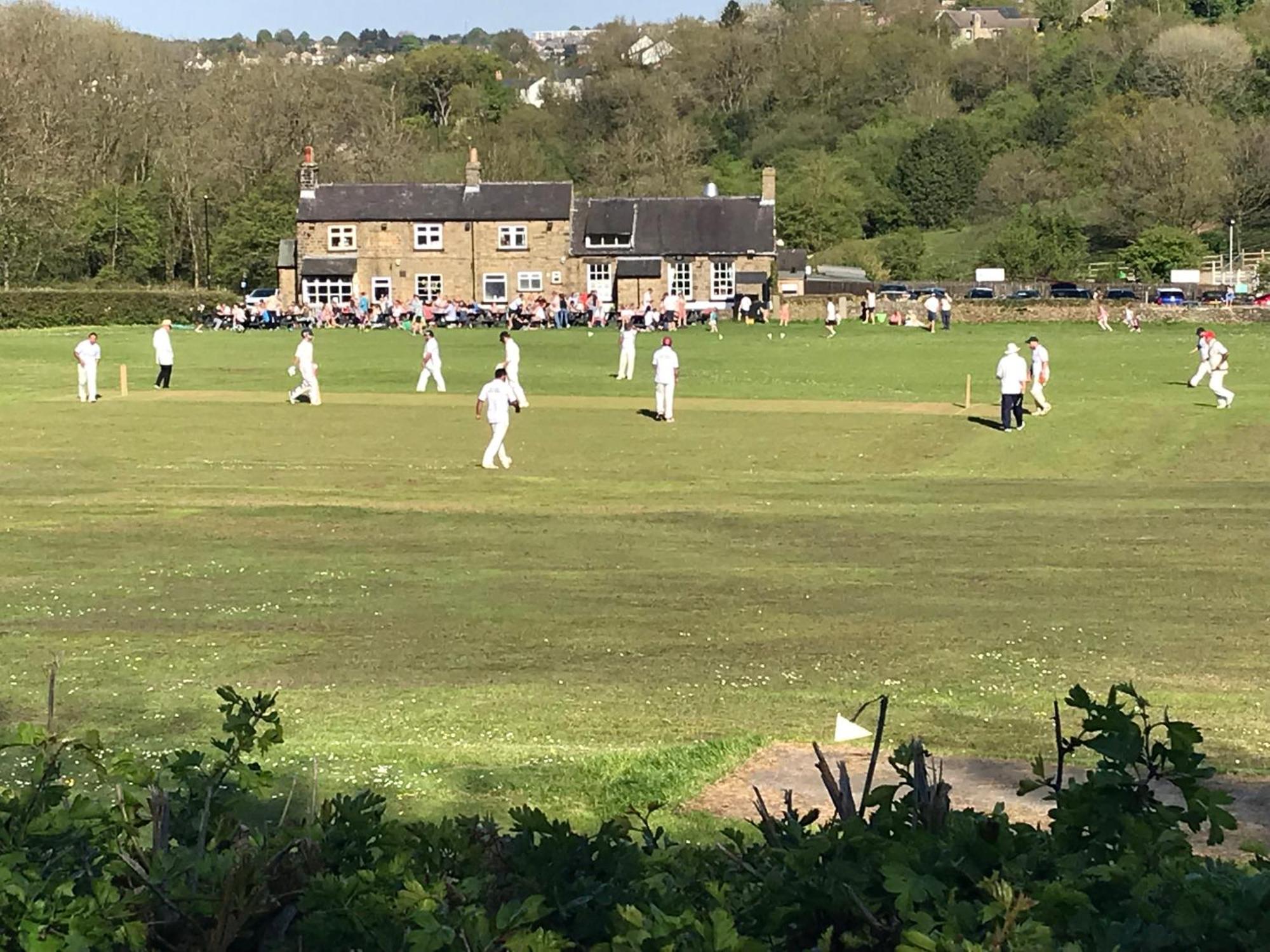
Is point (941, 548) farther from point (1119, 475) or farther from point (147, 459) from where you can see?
point (147, 459)

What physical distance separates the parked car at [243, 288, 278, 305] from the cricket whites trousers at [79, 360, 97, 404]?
43.9 meters

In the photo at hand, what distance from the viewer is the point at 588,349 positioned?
60938 millimetres

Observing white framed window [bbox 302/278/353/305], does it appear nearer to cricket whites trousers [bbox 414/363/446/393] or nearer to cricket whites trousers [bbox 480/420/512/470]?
cricket whites trousers [bbox 414/363/446/393]

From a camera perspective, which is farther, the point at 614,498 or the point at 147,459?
the point at 147,459

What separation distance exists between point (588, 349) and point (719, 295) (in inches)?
1357

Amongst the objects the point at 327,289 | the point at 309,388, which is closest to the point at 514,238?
the point at 327,289

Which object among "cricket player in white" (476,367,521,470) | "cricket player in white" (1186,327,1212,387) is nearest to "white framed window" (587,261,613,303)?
"cricket player in white" (1186,327,1212,387)

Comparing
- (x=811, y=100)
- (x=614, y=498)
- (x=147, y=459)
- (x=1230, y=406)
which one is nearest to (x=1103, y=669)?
(x=614, y=498)

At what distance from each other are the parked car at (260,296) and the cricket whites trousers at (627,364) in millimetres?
40551

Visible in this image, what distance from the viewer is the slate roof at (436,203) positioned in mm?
95062

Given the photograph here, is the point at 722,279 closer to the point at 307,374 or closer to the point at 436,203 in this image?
the point at 436,203

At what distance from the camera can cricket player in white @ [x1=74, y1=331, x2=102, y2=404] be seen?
40.2 meters

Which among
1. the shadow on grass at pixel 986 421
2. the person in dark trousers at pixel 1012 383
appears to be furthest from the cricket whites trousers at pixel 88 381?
the person in dark trousers at pixel 1012 383

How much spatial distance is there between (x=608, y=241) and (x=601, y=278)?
2.18m
